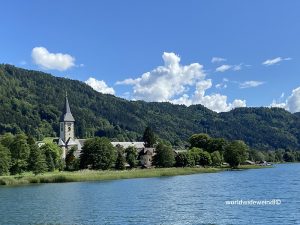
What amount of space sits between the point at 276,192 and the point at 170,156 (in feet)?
285

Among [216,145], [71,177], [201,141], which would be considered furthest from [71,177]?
[201,141]

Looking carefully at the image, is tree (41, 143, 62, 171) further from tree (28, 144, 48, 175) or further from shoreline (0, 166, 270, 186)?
shoreline (0, 166, 270, 186)

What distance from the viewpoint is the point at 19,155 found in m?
115

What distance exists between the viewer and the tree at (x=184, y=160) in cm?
16001

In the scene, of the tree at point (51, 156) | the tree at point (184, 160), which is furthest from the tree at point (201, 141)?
the tree at point (51, 156)

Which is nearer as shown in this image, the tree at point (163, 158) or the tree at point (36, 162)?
the tree at point (36, 162)

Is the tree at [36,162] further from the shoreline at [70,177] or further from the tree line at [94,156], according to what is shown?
the shoreline at [70,177]

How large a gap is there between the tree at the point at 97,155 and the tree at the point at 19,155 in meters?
24.8

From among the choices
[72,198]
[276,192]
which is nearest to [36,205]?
[72,198]

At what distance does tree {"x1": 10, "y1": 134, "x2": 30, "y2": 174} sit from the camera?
4483 inches

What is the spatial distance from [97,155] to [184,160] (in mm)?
36036

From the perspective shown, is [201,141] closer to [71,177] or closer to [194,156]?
[194,156]

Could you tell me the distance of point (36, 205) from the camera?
61250 millimetres

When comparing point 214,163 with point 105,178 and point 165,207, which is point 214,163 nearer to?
point 105,178
